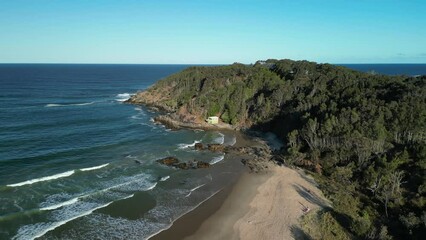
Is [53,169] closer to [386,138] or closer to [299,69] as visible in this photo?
[386,138]

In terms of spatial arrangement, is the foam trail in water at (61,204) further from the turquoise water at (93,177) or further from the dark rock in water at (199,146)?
the dark rock in water at (199,146)

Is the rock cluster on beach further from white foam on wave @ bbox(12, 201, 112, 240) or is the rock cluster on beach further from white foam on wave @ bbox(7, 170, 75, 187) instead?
white foam on wave @ bbox(12, 201, 112, 240)

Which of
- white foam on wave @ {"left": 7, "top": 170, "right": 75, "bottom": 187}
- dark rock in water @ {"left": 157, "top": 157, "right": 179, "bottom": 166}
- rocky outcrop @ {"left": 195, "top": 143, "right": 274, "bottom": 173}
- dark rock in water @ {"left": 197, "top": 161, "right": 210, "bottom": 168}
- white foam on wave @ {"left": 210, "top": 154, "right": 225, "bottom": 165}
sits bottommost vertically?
white foam on wave @ {"left": 210, "top": 154, "right": 225, "bottom": 165}

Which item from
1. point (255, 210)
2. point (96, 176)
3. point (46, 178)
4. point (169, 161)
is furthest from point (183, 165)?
point (46, 178)

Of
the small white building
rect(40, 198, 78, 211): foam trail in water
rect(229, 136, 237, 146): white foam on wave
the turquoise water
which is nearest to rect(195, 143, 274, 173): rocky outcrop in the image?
rect(229, 136, 237, 146): white foam on wave

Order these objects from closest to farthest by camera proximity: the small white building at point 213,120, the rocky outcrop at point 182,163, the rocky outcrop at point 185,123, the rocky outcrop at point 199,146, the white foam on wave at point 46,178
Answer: the white foam on wave at point 46,178 → the rocky outcrop at point 182,163 → the rocky outcrop at point 199,146 → the rocky outcrop at point 185,123 → the small white building at point 213,120

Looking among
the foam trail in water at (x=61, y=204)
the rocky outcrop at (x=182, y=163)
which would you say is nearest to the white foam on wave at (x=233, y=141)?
the rocky outcrop at (x=182, y=163)

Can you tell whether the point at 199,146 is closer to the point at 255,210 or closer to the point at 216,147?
the point at 216,147
